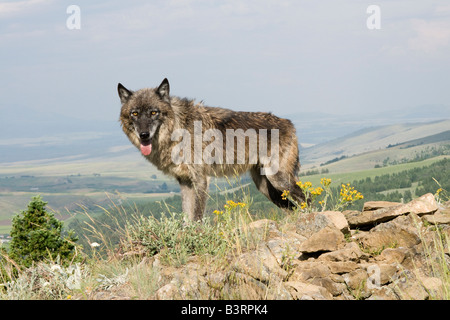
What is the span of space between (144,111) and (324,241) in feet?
13.6

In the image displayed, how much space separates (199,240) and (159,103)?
10.5 ft

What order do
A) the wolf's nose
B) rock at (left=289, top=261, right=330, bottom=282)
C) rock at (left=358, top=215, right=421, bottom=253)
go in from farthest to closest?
1. the wolf's nose
2. rock at (left=358, top=215, right=421, bottom=253)
3. rock at (left=289, top=261, right=330, bottom=282)

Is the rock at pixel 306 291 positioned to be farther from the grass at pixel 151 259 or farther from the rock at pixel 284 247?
the rock at pixel 284 247

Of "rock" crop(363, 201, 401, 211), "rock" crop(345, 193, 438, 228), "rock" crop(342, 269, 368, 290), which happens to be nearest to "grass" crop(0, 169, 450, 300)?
"rock" crop(342, 269, 368, 290)

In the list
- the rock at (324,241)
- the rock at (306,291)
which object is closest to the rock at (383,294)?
the rock at (306,291)

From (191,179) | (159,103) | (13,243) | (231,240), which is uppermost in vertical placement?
(159,103)

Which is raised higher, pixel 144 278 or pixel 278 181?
pixel 278 181

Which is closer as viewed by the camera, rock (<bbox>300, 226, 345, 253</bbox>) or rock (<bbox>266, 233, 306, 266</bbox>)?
rock (<bbox>266, 233, 306, 266</bbox>)

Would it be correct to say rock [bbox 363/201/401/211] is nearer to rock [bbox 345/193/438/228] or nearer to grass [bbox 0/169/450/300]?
rock [bbox 345/193/438/228]

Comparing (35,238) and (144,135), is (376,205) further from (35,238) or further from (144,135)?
(35,238)

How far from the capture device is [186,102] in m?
9.43

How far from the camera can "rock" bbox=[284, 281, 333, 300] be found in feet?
16.2
